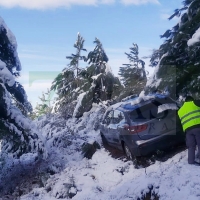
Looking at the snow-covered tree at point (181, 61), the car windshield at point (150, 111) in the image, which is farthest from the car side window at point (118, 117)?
the snow-covered tree at point (181, 61)

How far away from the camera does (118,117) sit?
9.36 metres

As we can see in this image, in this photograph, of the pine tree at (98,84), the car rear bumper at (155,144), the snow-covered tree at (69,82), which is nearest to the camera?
the car rear bumper at (155,144)

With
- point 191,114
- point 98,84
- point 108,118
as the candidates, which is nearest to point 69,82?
point 98,84

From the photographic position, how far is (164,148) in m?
8.41

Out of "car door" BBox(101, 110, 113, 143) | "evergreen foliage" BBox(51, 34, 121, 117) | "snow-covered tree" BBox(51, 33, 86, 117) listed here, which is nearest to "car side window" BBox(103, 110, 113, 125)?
"car door" BBox(101, 110, 113, 143)

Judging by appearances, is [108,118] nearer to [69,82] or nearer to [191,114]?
[191,114]

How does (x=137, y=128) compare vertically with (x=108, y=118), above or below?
below

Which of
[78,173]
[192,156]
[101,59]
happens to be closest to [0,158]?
[78,173]

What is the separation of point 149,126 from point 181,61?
2.08 m

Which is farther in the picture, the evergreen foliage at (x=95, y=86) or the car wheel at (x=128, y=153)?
the evergreen foliage at (x=95, y=86)

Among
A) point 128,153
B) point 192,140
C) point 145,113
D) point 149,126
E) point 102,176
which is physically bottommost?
point 102,176

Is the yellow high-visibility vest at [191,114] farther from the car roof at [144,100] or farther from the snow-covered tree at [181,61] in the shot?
the car roof at [144,100]

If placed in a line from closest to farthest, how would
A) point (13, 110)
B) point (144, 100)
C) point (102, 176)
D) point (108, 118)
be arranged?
point (102, 176)
point (144, 100)
point (13, 110)
point (108, 118)

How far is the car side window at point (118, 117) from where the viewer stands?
8.96 m
